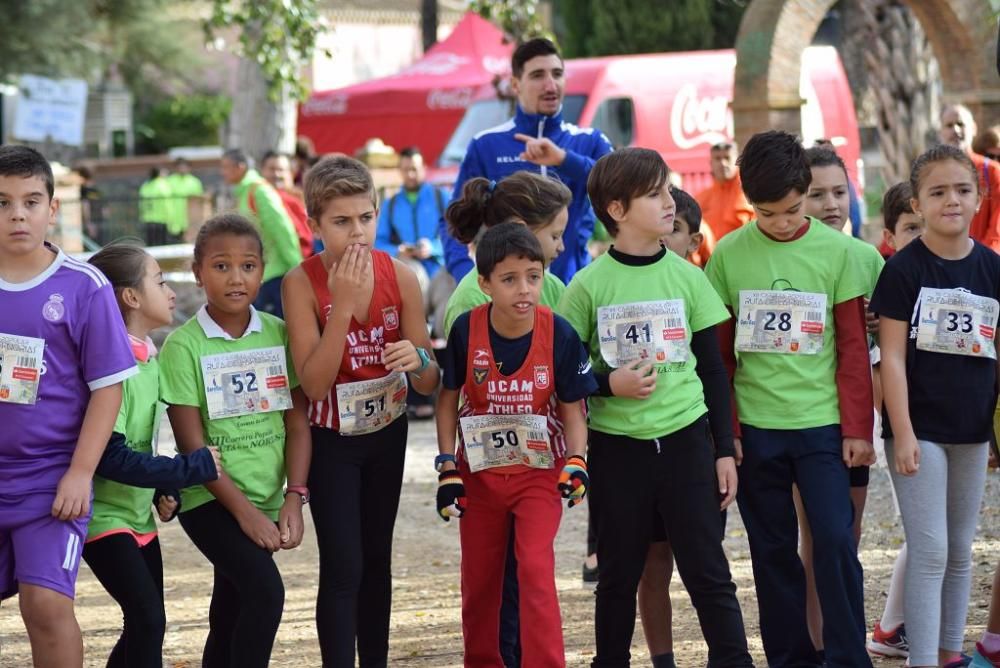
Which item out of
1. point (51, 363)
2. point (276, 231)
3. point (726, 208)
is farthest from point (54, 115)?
point (51, 363)

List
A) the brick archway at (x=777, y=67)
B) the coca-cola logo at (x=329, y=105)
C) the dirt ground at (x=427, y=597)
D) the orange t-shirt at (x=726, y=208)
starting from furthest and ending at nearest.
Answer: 1. the coca-cola logo at (x=329, y=105)
2. the brick archway at (x=777, y=67)
3. the orange t-shirt at (x=726, y=208)
4. the dirt ground at (x=427, y=597)

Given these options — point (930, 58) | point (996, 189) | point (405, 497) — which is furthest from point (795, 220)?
point (930, 58)

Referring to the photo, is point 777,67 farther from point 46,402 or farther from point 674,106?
point 46,402

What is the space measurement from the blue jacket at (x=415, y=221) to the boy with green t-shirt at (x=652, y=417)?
8.08 meters

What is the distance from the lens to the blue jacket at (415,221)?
12922mm

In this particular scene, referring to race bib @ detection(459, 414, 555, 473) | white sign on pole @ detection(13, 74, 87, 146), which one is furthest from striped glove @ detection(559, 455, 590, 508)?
white sign on pole @ detection(13, 74, 87, 146)

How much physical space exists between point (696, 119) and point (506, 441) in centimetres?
1301

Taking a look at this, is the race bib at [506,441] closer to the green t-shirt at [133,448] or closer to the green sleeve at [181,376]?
the green sleeve at [181,376]

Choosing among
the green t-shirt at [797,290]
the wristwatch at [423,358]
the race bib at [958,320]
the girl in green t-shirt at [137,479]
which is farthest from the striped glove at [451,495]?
the race bib at [958,320]

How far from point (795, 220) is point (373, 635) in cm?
187

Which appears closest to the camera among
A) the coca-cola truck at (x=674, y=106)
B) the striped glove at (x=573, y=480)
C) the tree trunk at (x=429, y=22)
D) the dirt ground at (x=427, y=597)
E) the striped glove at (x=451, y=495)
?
the striped glove at (x=573, y=480)

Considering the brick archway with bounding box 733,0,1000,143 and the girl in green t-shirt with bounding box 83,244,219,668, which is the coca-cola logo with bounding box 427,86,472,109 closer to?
the brick archway with bounding box 733,0,1000,143

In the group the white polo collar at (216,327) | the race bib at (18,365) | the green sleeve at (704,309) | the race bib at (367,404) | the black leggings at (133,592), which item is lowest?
the black leggings at (133,592)

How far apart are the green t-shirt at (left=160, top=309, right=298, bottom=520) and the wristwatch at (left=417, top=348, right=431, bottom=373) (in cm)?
47
